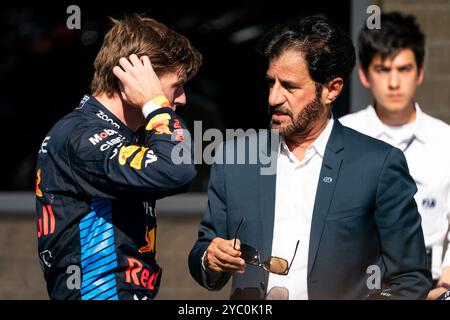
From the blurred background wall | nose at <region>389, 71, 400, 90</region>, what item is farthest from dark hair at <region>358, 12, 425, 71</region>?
the blurred background wall

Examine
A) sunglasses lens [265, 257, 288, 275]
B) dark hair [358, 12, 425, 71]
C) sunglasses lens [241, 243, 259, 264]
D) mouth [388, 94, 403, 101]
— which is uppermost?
dark hair [358, 12, 425, 71]

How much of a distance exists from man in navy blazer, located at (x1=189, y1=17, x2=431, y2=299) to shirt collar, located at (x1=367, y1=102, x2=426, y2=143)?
3.82ft

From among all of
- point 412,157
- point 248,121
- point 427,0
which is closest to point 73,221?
point 412,157

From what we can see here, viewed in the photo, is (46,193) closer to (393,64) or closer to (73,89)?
(393,64)

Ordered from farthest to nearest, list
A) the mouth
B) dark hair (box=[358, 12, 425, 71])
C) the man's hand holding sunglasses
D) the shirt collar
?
dark hair (box=[358, 12, 425, 71])
the mouth
the shirt collar
the man's hand holding sunglasses

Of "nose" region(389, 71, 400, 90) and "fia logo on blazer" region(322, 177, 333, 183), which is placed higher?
"nose" region(389, 71, 400, 90)

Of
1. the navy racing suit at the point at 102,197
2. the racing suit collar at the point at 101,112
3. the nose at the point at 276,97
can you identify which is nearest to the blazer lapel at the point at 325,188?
the nose at the point at 276,97

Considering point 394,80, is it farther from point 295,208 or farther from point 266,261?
point 266,261

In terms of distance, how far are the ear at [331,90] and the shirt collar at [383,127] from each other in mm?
1111

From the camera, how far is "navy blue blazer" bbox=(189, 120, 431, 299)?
412 cm

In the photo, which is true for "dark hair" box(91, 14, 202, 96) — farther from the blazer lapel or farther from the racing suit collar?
the blazer lapel

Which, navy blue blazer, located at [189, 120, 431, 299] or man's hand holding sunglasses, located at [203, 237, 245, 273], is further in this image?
navy blue blazer, located at [189, 120, 431, 299]

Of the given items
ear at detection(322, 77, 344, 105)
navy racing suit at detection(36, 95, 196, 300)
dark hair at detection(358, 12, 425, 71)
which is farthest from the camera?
dark hair at detection(358, 12, 425, 71)
